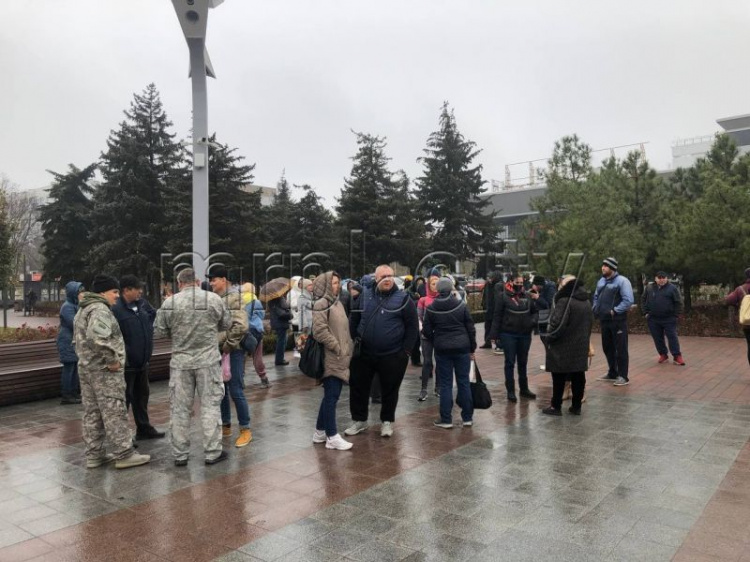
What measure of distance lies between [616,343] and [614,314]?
55 centimetres

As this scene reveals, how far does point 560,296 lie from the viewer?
22.6ft

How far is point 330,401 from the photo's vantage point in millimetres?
5688

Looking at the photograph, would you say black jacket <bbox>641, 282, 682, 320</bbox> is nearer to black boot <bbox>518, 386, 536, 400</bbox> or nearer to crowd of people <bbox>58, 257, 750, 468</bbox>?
crowd of people <bbox>58, 257, 750, 468</bbox>

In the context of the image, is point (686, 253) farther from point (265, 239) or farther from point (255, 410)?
point (265, 239)

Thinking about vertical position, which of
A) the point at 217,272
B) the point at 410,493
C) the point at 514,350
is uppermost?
the point at 217,272

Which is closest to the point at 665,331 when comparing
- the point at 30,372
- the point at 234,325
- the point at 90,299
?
the point at 234,325

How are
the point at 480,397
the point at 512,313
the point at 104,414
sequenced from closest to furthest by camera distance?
the point at 104,414 < the point at 480,397 < the point at 512,313

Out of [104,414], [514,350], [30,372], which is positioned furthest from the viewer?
[30,372]

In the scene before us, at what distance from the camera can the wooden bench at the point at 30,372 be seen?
7803 mm

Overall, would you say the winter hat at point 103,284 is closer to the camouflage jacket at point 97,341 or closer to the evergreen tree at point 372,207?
the camouflage jacket at point 97,341

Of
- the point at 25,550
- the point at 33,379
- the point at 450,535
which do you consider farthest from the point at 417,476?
the point at 33,379

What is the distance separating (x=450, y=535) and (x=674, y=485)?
213cm

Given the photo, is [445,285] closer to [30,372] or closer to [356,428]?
[356,428]

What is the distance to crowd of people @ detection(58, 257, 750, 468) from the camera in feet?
16.9
